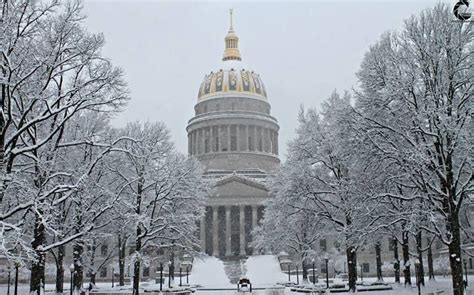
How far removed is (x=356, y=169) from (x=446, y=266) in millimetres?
44938

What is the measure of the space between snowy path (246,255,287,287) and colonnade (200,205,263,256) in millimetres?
5054

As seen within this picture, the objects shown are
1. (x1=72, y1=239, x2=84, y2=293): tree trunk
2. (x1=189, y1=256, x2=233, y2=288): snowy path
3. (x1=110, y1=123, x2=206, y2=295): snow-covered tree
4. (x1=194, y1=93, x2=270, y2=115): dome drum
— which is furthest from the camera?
(x1=194, y1=93, x2=270, y2=115): dome drum

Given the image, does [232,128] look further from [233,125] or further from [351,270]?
[351,270]

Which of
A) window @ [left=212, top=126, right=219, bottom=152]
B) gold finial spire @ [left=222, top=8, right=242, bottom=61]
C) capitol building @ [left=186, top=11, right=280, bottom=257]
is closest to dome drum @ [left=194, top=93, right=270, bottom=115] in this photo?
capitol building @ [left=186, top=11, right=280, bottom=257]

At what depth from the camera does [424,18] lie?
84.2ft

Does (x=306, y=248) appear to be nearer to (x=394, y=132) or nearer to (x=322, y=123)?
(x=322, y=123)

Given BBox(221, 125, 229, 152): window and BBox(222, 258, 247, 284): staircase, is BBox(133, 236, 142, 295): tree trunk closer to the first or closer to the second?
BBox(222, 258, 247, 284): staircase

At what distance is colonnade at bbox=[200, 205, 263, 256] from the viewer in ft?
263

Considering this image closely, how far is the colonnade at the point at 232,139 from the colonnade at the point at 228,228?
66.8 feet

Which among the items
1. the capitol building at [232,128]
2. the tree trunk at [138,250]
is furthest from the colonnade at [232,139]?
the tree trunk at [138,250]

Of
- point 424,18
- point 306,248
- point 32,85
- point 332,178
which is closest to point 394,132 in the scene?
point 424,18

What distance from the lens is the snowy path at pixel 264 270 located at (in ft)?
202

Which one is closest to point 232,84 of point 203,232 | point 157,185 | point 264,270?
point 203,232

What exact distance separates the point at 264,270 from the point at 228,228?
13.5 m
